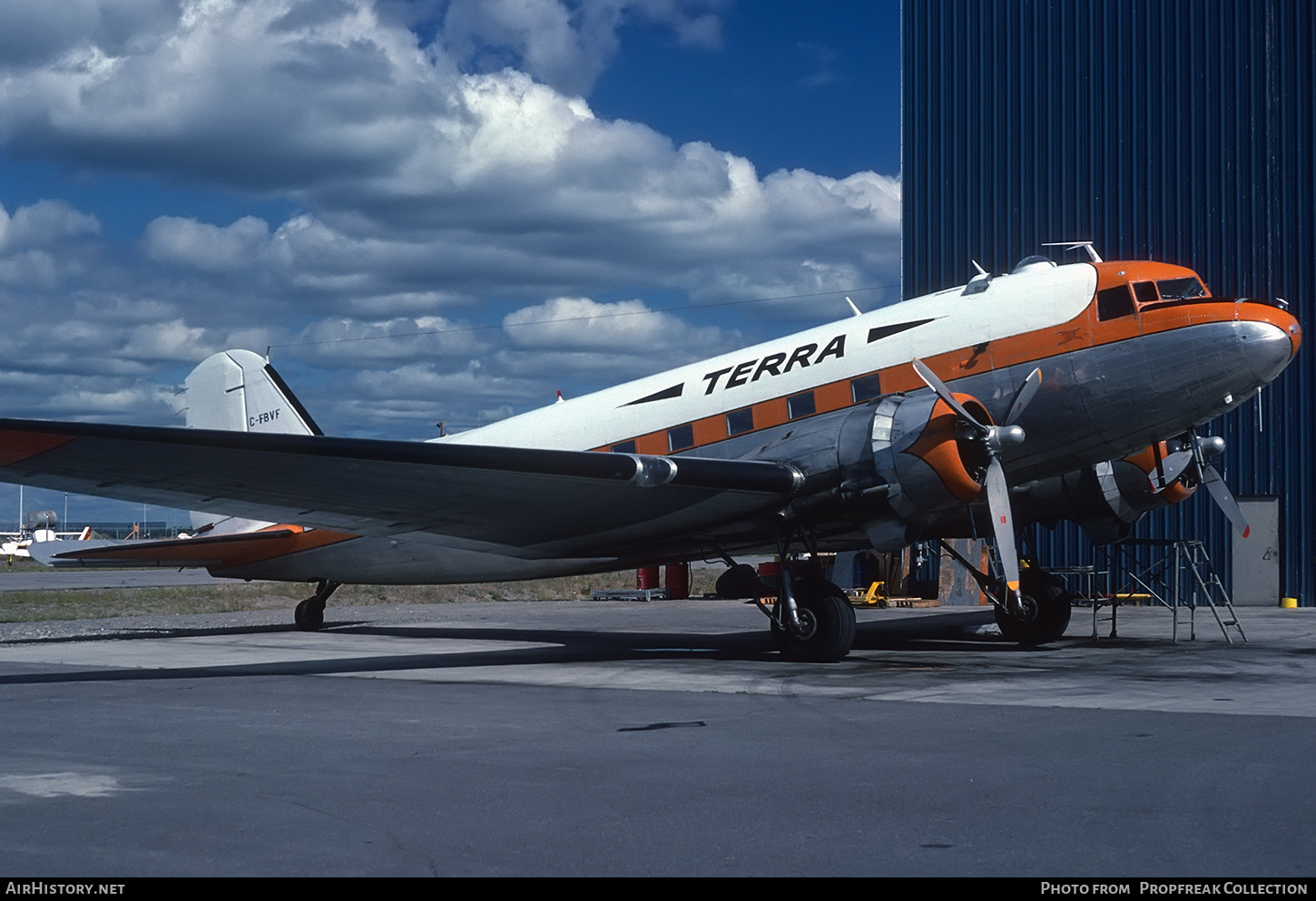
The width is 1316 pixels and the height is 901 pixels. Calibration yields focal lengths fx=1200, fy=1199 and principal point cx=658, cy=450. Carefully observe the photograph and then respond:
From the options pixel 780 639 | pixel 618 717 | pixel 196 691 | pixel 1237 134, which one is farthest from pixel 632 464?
pixel 1237 134

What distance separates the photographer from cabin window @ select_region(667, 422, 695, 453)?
15.9 meters

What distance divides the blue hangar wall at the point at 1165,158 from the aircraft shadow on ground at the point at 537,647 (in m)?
10.3

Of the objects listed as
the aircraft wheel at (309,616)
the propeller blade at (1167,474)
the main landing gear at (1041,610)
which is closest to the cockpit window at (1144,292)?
the propeller blade at (1167,474)

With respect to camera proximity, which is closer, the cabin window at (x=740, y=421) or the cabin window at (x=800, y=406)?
the cabin window at (x=800, y=406)

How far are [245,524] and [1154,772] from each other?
16.4m

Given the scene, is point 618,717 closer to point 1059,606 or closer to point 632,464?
point 632,464

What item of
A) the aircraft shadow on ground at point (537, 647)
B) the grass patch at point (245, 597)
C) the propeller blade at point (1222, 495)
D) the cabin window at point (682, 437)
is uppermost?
the cabin window at point (682, 437)

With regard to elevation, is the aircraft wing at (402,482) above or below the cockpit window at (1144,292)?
below

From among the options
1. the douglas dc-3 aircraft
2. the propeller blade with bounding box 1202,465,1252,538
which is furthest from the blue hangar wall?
the douglas dc-3 aircraft

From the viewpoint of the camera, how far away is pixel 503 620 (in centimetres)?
2495

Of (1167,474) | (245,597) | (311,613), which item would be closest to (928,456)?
(1167,474)

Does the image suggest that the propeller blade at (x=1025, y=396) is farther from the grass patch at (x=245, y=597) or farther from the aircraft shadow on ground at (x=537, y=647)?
the grass patch at (x=245, y=597)

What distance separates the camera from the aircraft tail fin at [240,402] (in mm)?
19812

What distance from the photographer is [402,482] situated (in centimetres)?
1320
